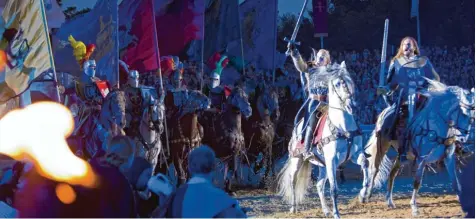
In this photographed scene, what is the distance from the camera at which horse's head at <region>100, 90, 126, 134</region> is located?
1179 cm

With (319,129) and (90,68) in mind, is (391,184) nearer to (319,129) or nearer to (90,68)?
(319,129)

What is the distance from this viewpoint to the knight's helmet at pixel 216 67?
50.0ft

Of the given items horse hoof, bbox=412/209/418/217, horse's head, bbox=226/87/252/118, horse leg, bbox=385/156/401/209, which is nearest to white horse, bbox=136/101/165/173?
horse's head, bbox=226/87/252/118

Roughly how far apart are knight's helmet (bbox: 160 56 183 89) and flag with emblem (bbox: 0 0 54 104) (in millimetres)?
3462

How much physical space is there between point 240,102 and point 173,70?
130 centimetres

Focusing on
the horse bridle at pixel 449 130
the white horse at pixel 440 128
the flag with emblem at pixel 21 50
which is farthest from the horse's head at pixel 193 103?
the horse bridle at pixel 449 130

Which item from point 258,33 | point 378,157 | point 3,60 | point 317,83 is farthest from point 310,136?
point 258,33

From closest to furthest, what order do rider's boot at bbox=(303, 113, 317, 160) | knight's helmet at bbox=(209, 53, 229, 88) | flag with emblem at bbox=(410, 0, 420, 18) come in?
rider's boot at bbox=(303, 113, 317, 160), knight's helmet at bbox=(209, 53, 229, 88), flag with emblem at bbox=(410, 0, 420, 18)

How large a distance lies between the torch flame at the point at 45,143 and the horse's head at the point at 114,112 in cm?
225

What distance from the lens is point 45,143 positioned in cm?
726

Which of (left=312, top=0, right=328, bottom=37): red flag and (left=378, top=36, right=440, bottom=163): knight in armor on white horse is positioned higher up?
(left=312, top=0, right=328, bottom=37): red flag

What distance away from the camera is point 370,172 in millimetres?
12055

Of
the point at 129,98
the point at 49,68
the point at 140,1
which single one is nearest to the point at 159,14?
the point at 140,1

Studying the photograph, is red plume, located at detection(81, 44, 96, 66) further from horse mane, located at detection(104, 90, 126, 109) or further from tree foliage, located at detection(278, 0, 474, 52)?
tree foliage, located at detection(278, 0, 474, 52)
